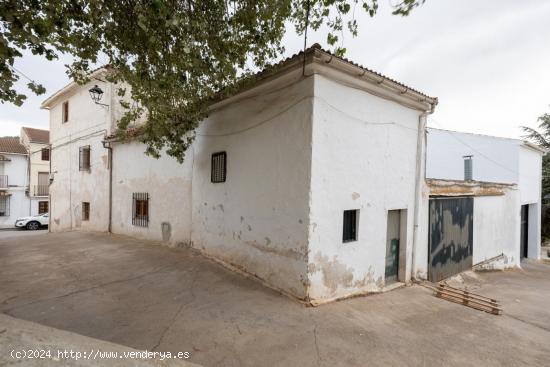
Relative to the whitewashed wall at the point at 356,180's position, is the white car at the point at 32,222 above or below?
below

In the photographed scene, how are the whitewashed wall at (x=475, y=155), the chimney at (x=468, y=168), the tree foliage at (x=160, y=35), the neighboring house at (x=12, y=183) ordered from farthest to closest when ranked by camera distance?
1. the neighboring house at (x=12, y=183)
2. the chimney at (x=468, y=168)
3. the whitewashed wall at (x=475, y=155)
4. the tree foliage at (x=160, y=35)

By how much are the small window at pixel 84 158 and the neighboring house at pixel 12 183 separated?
16.0 metres

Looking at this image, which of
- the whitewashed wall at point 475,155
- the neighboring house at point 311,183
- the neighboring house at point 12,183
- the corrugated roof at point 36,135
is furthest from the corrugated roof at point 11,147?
the whitewashed wall at point 475,155

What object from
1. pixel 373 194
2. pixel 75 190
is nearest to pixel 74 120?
pixel 75 190

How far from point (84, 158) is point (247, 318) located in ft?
37.9

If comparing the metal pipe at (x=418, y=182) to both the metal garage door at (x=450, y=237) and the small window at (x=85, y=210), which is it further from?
the small window at (x=85, y=210)

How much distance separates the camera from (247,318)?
4.16 meters

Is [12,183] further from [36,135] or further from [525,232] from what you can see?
[525,232]

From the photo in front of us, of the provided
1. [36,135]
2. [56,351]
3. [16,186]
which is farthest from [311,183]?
[36,135]

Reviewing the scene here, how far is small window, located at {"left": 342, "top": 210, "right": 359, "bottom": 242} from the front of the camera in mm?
5492

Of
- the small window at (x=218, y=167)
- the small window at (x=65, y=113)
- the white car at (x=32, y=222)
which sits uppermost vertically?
the small window at (x=65, y=113)

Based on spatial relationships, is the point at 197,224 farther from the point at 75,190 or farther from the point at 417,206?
the point at 75,190

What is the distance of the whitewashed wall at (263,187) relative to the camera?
489 centimetres

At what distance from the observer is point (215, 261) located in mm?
6727
